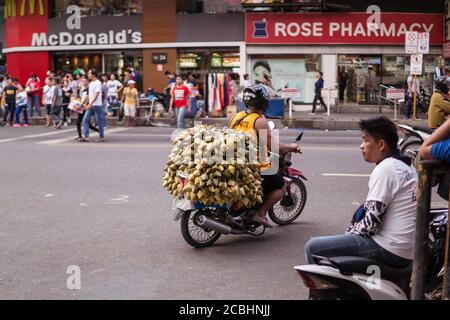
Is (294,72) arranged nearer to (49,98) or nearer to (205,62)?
(205,62)

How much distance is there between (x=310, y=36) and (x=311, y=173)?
17.2 metres

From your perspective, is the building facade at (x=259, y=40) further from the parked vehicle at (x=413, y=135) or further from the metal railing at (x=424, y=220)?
the metal railing at (x=424, y=220)

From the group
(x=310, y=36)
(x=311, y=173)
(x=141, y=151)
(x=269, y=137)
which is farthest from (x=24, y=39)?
(x=269, y=137)

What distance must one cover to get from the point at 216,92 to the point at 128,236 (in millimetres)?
16845

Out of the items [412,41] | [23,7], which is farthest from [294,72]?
[23,7]

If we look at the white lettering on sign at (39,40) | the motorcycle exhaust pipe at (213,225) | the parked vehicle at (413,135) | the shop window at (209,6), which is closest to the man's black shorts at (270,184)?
the motorcycle exhaust pipe at (213,225)

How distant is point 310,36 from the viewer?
27.9 meters

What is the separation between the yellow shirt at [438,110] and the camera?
34.1ft

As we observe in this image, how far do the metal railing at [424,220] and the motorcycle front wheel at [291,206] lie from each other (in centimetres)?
456

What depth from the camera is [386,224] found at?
452 cm

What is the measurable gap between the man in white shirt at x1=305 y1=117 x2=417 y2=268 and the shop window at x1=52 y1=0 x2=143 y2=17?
26.6 metres

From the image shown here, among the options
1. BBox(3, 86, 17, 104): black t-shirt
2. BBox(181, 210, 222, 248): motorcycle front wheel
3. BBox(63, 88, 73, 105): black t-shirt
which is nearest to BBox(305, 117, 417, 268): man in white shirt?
BBox(181, 210, 222, 248): motorcycle front wheel
